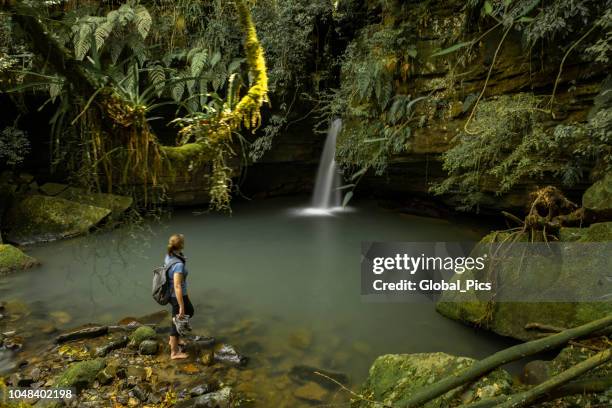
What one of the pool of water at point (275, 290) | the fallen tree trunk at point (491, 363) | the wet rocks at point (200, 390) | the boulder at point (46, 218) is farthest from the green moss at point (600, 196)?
the boulder at point (46, 218)

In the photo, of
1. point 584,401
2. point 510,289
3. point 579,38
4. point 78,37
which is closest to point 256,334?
point 510,289

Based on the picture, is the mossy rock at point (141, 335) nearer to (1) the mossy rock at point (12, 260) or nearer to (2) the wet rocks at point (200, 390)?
(2) the wet rocks at point (200, 390)

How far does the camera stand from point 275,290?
20.6 ft

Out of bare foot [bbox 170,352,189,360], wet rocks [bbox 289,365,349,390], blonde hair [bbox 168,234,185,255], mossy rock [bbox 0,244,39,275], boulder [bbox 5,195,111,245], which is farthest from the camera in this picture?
boulder [bbox 5,195,111,245]

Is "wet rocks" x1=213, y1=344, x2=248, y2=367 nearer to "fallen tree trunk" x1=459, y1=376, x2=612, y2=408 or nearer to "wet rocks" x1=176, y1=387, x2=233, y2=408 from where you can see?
"wet rocks" x1=176, y1=387, x2=233, y2=408

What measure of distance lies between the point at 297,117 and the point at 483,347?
7819mm

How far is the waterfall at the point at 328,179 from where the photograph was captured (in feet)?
33.2

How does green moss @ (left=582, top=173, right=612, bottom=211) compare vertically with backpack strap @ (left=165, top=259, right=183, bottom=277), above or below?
above

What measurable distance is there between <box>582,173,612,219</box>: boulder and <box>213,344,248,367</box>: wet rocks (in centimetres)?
440

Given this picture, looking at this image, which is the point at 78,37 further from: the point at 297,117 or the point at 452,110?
the point at 452,110

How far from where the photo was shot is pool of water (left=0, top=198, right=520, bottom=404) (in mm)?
4551

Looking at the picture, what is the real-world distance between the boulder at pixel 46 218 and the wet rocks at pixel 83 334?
14.0 ft

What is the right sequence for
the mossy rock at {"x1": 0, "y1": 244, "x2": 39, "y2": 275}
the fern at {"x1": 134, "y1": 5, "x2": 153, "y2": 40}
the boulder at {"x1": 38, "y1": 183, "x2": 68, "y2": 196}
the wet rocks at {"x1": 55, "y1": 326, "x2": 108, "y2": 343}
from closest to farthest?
the wet rocks at {"x1": 55, "y1": 326, "x2": 108, "y2": 343}, the mossy rock at {"x1": 0, "y1": 244, "x2": 39, "y2": 275}, the fern at {"x1": 134, "y1": 5, "x2": 153, "y2": 40}, the boulder at {"x1": 38, "y1": 183, "x2": 68, "y2": 196}

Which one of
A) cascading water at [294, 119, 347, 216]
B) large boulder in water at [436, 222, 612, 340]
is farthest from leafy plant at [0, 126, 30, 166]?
large boulder in water at [436, 222, 612, 340]
